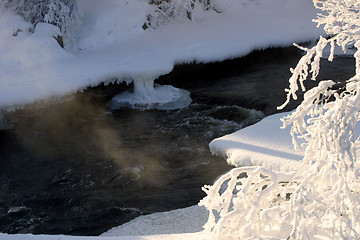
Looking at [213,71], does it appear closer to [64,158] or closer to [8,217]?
[64,158]

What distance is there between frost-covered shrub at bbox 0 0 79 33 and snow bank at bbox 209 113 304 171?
7764 mm

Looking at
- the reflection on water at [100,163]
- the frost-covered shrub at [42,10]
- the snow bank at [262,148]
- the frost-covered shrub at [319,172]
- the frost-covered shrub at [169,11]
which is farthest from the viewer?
the frost-covered shrub at [169,11]

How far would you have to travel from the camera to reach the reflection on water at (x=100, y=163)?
7.71m

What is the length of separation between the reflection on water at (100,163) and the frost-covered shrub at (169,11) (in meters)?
4.93

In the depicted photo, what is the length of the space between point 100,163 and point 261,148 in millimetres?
3306

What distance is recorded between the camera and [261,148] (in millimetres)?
8086

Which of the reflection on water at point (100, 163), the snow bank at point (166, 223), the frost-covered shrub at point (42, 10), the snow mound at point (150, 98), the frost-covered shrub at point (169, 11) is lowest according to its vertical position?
the snow bank at point (166, 223)

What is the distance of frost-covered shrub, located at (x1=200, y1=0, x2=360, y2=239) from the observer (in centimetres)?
340

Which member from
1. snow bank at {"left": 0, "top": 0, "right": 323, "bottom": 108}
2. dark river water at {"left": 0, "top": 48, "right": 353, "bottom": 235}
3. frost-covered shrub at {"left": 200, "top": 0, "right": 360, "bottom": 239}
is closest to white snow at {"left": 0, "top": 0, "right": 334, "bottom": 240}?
snow bank at {"left": 0, "top": 0, "right": 323, "bottom": 108}

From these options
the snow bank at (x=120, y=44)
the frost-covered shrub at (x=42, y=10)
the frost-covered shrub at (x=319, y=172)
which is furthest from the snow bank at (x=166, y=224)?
the frost-covered shrub at (x=42, y=10)

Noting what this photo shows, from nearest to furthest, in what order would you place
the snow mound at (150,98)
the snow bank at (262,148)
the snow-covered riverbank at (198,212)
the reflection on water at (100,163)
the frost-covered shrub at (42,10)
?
the snow-covered riverbank at (198,212) → the snow bank at (262,148) → the reflection on water at (100,163) → the snow mound at (150,98) → the frost-covered shrub at (42,10)

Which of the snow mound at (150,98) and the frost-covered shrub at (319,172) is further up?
the frost-covered shrub at (319,172)

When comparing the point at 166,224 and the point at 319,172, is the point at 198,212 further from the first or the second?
the point at 319,172

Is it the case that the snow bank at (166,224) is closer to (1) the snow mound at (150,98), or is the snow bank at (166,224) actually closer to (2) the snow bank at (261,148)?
(2) the snow bank at (261,148)
